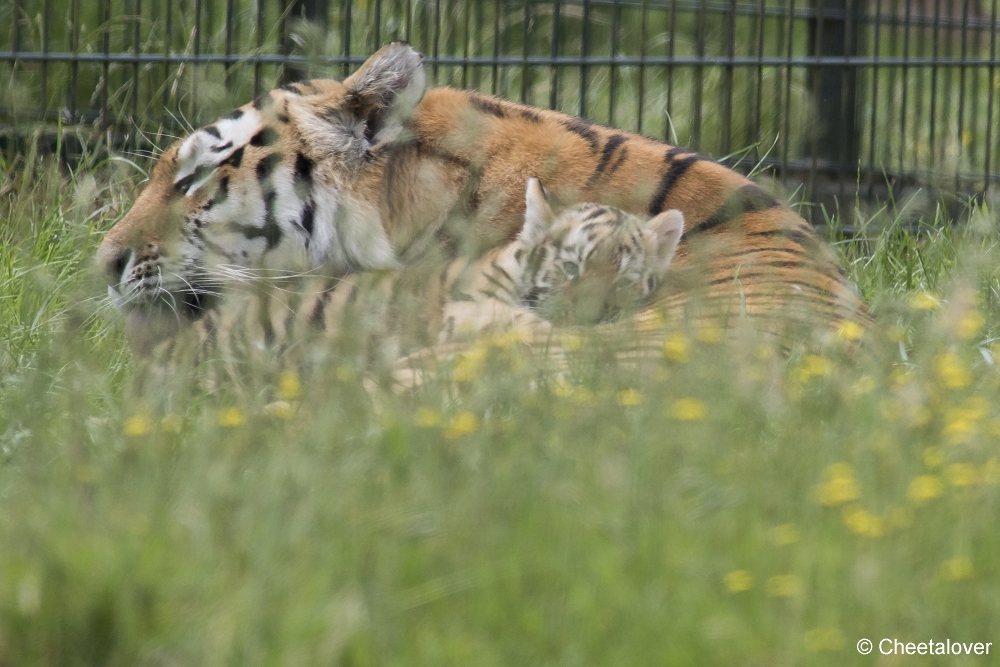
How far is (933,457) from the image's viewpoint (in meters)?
1.74

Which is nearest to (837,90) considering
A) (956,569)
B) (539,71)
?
(539,71)

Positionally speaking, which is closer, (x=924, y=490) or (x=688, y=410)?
(x=924, y=490)

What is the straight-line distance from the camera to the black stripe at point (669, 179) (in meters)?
3.24

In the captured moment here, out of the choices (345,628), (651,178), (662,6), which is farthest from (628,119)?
(345,628)

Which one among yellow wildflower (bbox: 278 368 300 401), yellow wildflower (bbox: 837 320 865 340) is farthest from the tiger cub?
yellow wildflower (bbox: 837 320 865 340)

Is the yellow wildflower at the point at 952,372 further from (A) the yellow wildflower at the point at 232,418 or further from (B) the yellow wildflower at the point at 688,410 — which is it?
(A) the yellow wildflower at the point at 232,418

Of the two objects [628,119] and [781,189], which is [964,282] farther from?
[628,119]

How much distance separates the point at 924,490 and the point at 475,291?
5.13ft

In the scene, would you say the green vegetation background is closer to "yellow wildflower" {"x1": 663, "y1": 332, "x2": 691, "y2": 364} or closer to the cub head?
"yellow wildflower" {"x1": 663, "y1": 332, "x2": 691, "y2": 364}

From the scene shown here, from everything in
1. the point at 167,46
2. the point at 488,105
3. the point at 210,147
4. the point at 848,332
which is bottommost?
the point at 848,332

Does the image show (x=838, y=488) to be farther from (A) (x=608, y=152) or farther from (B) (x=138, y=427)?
(A) (x=608, y=152)

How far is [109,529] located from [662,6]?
4.87 meters

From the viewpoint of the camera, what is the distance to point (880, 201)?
17.0 feet

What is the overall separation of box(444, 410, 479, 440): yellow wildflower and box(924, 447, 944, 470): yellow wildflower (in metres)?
0.62
